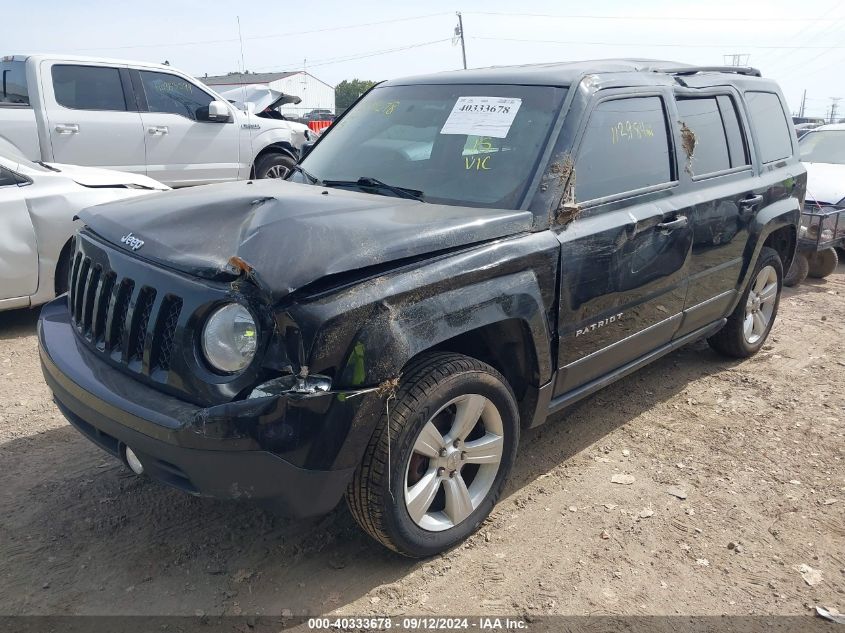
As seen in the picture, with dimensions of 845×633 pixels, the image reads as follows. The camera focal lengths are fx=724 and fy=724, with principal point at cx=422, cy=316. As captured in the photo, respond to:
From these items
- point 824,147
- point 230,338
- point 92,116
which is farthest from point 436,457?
point 824,147

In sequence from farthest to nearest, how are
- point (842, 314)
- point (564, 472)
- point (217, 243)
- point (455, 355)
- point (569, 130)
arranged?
point (842, 314) < point (564, 472) < point (569, 130) < point (455, 355) < point (217, 243)

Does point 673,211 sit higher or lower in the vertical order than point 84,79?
lower

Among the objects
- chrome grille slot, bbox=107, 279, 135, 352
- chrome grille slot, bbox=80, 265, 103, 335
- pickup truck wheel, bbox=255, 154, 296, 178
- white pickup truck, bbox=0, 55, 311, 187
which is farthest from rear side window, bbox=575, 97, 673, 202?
pickup truck wheel, bbox=255, 154, 296, 178

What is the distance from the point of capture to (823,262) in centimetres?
795

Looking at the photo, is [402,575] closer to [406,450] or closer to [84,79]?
[406,450]

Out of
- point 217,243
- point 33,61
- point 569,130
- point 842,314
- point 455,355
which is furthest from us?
point 33,61

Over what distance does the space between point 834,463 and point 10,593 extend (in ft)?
12.8

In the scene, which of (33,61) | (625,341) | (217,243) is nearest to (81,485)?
(217,243)

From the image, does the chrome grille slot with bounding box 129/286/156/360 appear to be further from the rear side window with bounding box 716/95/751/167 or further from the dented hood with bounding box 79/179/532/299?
the rear side window with bounding box 716/95/751/167

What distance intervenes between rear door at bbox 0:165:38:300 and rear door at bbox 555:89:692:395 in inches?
152

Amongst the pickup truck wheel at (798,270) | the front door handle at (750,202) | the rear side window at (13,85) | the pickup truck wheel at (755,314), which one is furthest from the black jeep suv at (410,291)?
the rear side window at (13,85)

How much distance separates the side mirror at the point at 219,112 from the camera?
28.8ft

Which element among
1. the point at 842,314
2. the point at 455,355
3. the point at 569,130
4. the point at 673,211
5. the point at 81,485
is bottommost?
the point at 842,314

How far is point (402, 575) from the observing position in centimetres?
287
